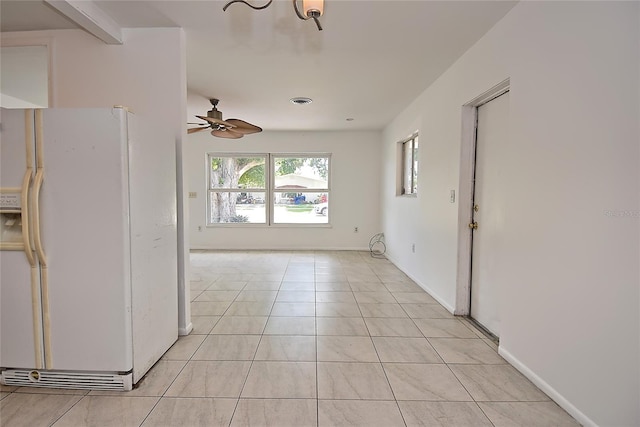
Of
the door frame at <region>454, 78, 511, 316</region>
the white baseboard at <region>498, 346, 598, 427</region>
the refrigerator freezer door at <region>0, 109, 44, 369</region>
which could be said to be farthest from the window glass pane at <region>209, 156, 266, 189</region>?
the white baseboard at <region>498, 346, 598, 427</region>

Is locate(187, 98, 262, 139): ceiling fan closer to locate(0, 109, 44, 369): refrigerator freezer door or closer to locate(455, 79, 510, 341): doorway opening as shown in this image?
locate(0, 109, 44, 369): refrigerator freezer door

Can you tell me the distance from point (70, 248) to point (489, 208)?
9.76 ft

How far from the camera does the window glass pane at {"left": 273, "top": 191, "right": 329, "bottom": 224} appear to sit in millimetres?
6195

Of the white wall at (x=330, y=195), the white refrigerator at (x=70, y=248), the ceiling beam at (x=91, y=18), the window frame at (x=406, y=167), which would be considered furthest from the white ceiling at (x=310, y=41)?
the white wall at (x=330, y=195)

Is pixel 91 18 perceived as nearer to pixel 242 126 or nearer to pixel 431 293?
pixel 242 126

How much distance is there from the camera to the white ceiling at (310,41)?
6.60 feet

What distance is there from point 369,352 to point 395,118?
12.7 feet

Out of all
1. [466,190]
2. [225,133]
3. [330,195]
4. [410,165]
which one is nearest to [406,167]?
[410,165]

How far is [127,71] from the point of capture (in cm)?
231

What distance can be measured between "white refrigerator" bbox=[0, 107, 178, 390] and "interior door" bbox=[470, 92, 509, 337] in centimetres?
252

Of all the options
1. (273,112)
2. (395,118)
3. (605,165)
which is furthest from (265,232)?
(605,165)

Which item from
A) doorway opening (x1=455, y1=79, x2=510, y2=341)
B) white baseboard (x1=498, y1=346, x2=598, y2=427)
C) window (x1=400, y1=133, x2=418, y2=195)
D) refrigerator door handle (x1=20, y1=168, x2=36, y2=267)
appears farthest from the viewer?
window (x1=400, y1=133, x2=418, y2=195)

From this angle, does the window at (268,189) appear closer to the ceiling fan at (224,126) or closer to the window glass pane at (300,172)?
the window glass pane at (300,172)

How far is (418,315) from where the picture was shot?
2850mm
